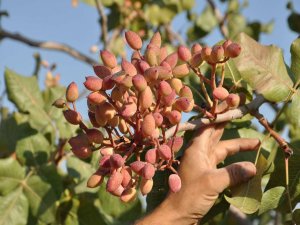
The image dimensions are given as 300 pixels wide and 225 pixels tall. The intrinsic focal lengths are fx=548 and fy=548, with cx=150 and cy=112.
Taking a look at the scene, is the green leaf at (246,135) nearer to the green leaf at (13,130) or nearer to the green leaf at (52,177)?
the green leaf at (52,177)

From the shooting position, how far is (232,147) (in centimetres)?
109

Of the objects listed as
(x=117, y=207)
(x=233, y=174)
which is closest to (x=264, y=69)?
(x=233, y=174)

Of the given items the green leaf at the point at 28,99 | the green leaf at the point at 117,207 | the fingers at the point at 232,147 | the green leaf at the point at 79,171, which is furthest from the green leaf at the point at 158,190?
the green leaf at the point at 28,99

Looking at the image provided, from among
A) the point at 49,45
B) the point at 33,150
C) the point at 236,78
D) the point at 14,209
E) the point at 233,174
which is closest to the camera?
the point at 233,174

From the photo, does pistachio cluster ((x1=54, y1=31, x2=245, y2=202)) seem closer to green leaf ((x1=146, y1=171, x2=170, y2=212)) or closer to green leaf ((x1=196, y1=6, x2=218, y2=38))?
green leaf ((x1=146, y1=171, x2=170, y2=212))

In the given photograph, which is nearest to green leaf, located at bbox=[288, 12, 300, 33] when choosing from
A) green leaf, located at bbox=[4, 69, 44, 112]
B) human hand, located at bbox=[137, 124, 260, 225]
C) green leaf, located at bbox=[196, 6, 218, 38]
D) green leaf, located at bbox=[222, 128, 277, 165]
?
green leaf, located at bbox=[222, 128, 277, 165]

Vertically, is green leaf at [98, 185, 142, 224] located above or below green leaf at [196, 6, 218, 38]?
above

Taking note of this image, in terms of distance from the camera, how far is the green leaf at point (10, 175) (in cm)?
155

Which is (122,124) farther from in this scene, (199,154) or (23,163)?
(23,163)

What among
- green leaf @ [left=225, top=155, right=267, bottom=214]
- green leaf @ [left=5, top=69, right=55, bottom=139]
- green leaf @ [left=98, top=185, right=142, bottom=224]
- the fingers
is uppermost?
the fingers

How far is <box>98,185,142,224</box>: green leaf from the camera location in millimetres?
1513

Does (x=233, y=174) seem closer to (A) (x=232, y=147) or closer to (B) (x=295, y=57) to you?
(A) (x=232, y=147)

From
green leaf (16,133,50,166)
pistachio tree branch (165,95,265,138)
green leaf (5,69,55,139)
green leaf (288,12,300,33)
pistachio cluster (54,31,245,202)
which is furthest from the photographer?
green leaf (288,12,300,33)

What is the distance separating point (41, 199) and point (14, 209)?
0.08m
